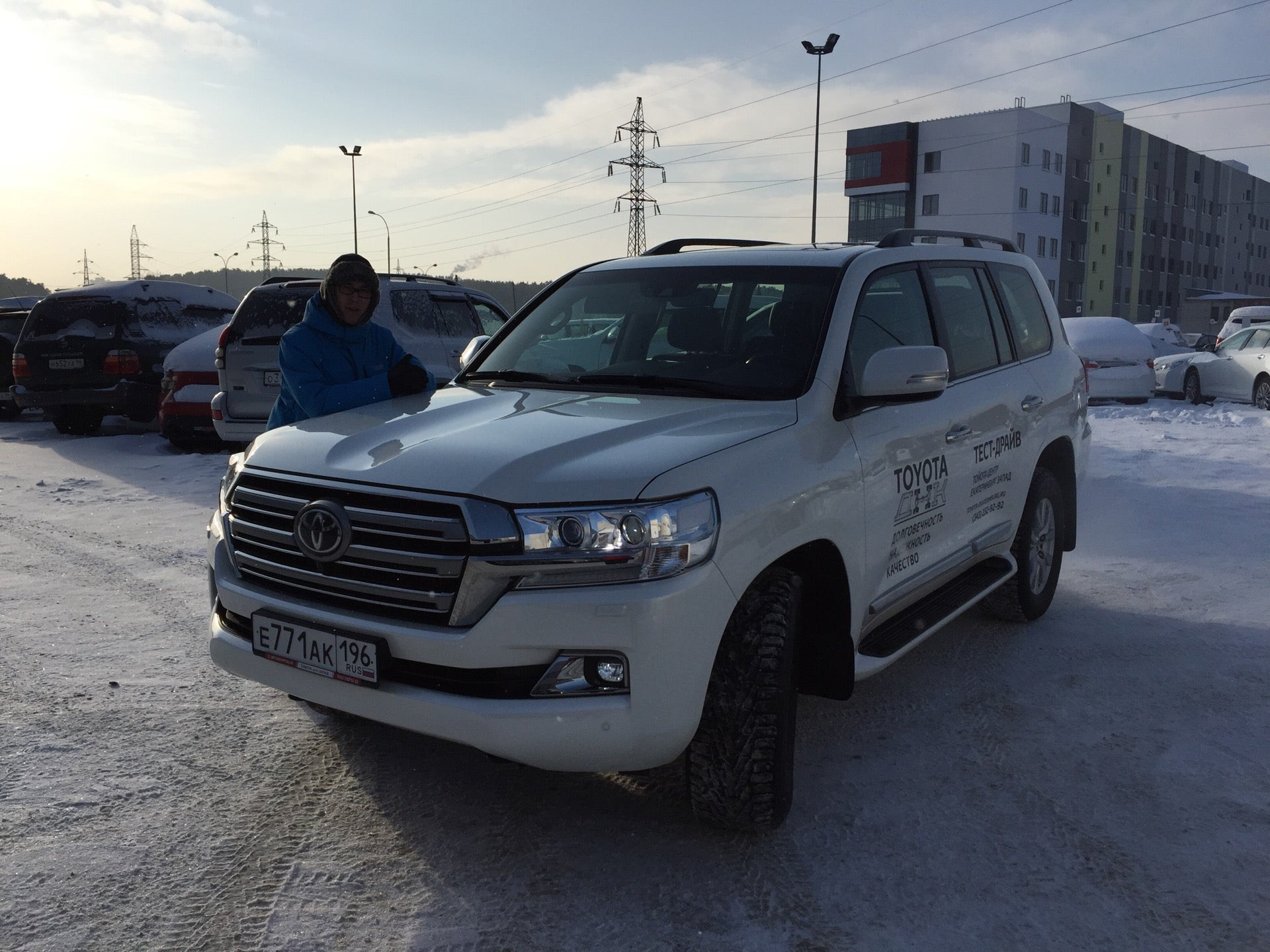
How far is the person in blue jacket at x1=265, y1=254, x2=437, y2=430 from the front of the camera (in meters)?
4.28

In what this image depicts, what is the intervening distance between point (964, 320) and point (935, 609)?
4.42 ft

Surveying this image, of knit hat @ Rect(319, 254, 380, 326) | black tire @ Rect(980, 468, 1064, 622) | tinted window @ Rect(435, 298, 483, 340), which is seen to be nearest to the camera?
knit hat @ Rect(319, 254, 380, 326)

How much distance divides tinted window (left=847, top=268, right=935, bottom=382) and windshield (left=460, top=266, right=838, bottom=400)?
0.16 m

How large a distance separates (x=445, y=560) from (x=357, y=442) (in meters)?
0.64

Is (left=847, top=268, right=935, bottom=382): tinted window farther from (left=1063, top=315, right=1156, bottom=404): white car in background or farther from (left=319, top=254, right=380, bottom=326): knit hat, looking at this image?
(left=1063, top=315, right=1156, bottom=404): white car in background

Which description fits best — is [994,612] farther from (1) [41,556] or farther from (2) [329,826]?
(1) [41,556]

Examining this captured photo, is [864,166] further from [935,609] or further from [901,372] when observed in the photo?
[901,372]

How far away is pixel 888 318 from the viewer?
4.07 m

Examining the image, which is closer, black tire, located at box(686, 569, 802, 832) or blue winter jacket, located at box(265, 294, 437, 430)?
black tire, located at box(686, 569, 802, 832)

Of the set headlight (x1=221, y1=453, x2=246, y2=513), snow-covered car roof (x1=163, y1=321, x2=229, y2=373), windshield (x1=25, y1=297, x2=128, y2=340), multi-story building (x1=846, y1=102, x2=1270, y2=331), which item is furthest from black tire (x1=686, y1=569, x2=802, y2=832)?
multi-story building (x1=846, y1=102, x2=1270, y2=331)

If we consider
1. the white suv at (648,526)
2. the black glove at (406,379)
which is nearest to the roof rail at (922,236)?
the white suv at (648,526)

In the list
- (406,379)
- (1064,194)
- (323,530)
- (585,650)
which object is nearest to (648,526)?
(585,650)

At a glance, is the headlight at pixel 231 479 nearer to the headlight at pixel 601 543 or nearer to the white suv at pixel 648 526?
the white suv at pixel 648 526

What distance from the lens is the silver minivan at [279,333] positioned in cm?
902
